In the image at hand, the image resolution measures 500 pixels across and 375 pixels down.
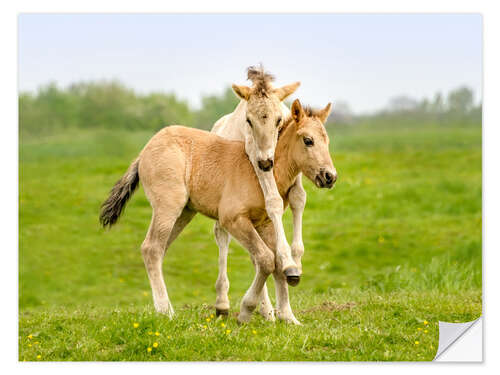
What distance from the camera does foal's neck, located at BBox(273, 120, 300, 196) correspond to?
5605 millimetres

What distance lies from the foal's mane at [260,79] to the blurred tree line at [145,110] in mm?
4273

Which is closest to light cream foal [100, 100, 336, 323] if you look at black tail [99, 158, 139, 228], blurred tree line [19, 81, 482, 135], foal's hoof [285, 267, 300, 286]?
black tail [99, 158, 139, 228]

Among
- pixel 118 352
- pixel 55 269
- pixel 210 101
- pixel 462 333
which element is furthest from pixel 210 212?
pixel 55 269

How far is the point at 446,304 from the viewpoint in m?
6.45

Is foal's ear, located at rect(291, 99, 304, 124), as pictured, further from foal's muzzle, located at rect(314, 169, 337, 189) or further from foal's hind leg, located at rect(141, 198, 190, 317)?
foal's hind leg, located at rect(141, 198, 190, 317)

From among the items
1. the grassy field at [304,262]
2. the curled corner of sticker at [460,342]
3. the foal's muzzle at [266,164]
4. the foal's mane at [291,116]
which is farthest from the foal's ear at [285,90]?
the curled corner of sticker at [460,342]

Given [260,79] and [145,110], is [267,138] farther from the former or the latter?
[145,110]

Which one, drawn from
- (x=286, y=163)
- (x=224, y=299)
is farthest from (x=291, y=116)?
(x=224, y=299)

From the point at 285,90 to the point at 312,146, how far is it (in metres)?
0.51

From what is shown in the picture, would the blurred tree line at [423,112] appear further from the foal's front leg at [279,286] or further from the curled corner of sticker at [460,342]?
the foal's front leg at [279,286]

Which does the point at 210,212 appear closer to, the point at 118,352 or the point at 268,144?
the point at 268,144

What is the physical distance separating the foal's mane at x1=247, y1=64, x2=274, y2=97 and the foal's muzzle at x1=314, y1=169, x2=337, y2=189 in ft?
2.47

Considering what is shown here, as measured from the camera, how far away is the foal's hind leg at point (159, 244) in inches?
229
